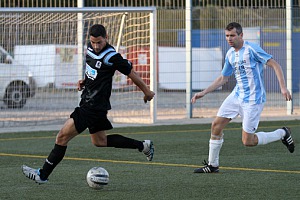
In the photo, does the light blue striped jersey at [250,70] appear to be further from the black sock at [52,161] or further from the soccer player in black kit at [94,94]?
the black sock at [52,161]

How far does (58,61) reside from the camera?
19703 millimetres

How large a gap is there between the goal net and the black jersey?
9149mm

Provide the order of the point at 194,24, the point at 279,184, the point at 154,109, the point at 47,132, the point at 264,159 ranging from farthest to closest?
the point at 194,24 → the point at 154,109 → the point at 47,132 → the point at 264,159 → the point at 279,184

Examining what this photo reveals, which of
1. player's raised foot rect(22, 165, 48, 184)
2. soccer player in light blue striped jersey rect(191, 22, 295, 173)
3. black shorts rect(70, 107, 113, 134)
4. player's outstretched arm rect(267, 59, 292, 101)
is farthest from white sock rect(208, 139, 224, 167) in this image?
player's raised foot rect(22, 165, 48, 184)

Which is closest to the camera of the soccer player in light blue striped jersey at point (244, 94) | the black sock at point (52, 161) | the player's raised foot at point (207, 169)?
the black sock at point (52, 161)

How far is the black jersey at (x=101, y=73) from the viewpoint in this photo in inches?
373

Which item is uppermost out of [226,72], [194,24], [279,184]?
[194,24]

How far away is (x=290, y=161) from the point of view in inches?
463

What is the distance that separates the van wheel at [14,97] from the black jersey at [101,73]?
31.2 feet

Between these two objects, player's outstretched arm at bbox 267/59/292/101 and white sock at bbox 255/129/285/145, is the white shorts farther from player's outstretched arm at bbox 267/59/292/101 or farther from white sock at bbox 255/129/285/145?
player's outstretched arm at bbox 267/59/292/101

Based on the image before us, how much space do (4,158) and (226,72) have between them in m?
3.82

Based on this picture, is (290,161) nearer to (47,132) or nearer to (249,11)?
(47,132)

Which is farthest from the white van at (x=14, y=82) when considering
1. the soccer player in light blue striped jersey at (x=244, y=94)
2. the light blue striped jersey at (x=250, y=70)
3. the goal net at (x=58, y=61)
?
the light blue striped jersey at (x=250, y=70)

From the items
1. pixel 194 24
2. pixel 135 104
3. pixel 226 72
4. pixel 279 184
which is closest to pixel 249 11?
pixel 194 24
